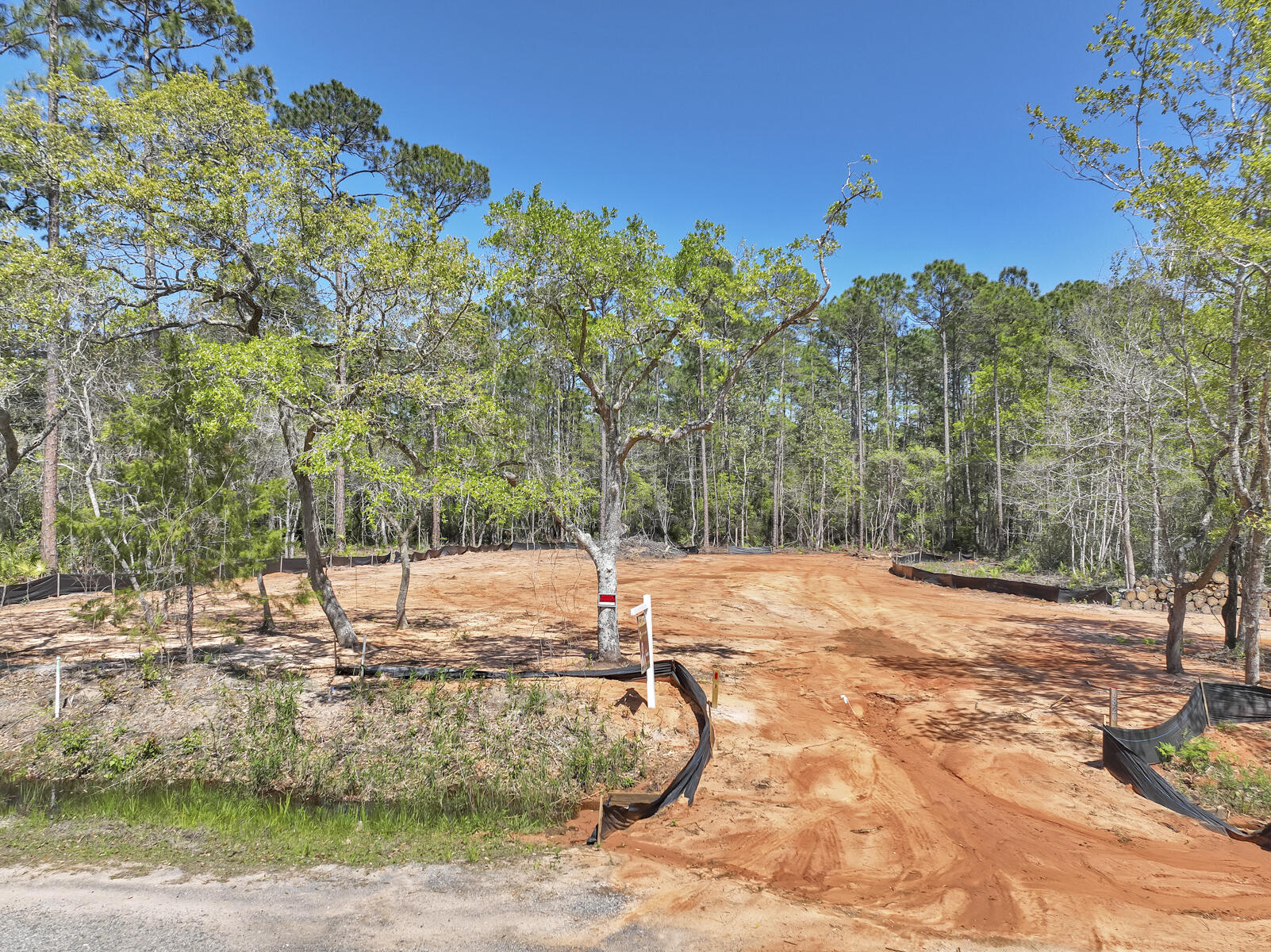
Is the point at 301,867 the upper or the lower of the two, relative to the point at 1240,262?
lower

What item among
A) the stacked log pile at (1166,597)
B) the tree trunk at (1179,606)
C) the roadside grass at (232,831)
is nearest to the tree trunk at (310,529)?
the roadside grass at (232,831)

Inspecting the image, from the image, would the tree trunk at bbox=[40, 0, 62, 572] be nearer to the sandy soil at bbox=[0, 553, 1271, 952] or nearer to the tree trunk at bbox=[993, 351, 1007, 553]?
the sandy soil at bbox=[0, 553, 1271, 952]

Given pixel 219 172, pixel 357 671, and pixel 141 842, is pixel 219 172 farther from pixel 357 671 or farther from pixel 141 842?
pixel 141 842

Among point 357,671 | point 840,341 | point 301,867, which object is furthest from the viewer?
point 840,341

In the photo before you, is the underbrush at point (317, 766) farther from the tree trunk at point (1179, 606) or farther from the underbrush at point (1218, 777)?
the tree trunk at point (1179, 606)

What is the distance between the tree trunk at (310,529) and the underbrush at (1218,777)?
473 inches

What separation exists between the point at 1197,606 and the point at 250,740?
25483 mm

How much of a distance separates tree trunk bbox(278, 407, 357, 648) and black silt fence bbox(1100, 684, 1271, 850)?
11.3 metres

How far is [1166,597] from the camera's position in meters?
18.9

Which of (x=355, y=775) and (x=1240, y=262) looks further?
(x=1240, y=262)

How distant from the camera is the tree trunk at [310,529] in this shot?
9.51 m

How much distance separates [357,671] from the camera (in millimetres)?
9586

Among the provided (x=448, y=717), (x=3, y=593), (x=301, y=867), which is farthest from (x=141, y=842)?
(x=3, y=593)

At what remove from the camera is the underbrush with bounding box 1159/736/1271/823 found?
21.1 ft
